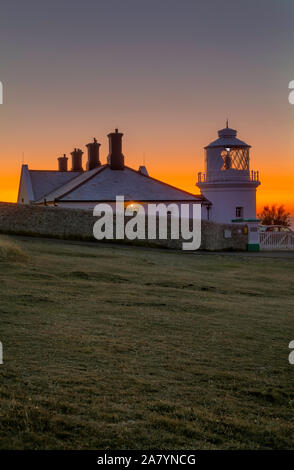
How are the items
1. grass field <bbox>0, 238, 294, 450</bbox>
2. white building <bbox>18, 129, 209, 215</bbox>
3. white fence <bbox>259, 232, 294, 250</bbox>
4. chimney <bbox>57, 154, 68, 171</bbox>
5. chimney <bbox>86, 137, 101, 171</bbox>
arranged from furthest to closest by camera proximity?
chimney <bbox>57, 154, 68, 171</bbox>, chimney <bbox>86, 137, 101, 171</bbox>, white building <bbox>18, 129, 209, 215</bbox>, white fence <bbox>259, 232, 294, 250</bbox>, grass field <bbox>0, 238, 294, 450</bbox>

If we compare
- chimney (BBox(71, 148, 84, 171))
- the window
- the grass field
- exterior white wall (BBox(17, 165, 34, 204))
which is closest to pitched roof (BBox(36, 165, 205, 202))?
the window

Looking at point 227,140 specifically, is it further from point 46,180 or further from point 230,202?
point 46,180

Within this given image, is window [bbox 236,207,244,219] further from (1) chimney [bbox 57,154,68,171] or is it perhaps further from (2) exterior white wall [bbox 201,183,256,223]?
(1) chimney [bbox 57,154,68,171]

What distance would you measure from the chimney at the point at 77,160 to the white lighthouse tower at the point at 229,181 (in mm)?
14560

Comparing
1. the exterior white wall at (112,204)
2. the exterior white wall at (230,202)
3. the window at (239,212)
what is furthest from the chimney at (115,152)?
the window at (239,212)

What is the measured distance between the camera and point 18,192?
4803 cm

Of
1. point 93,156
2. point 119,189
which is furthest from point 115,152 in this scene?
point 93,156

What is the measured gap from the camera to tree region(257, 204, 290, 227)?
Result: 6278 cm

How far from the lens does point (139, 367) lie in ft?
21.3

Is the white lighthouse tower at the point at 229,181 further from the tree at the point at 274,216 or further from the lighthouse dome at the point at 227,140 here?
the tree at the point at 274,216

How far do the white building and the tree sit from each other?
25.8 meters

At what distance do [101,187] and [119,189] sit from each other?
4.01 ft

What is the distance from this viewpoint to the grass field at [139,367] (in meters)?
4.68
